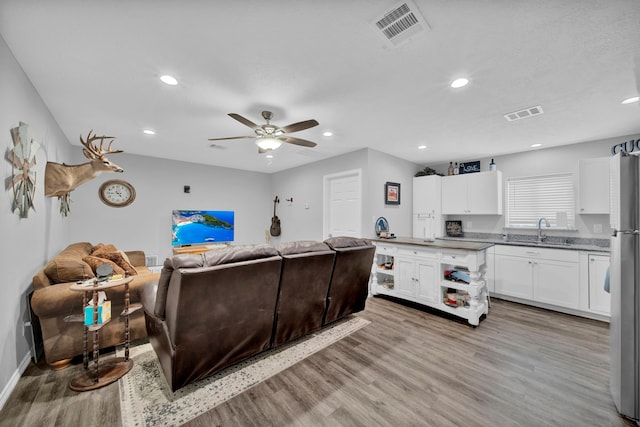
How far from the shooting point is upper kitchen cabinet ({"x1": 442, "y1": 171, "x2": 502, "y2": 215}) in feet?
14.6

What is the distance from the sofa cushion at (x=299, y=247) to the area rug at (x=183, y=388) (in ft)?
3.32

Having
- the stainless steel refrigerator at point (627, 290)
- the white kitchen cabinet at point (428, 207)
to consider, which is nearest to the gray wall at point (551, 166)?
the white kitchen cabinet at point (428, 207)

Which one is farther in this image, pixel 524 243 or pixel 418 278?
pixel 524 243

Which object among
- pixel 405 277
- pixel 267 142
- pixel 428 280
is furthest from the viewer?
pixel 405 277

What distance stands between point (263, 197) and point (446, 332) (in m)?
5.32

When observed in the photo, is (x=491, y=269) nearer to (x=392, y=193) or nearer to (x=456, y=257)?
(x=456, y=257)

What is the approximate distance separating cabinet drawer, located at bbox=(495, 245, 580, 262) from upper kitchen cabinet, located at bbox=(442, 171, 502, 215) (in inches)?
31.0

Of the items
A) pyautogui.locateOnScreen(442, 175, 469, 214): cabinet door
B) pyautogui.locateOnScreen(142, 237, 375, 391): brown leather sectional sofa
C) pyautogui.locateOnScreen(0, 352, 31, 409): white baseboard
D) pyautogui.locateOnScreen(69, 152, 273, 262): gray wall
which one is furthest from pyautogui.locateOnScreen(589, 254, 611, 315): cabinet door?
pyautogui.locateOnScreen(69, 152, 273, 262): gray wall

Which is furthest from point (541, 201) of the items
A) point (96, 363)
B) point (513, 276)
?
point (96, 363)

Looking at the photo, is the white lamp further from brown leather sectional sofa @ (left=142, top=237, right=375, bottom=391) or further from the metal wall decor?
the metal wall decor

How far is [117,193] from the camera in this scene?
185 inches

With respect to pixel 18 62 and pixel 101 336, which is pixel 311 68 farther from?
pixel 101 336

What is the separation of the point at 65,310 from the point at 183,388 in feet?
4.06

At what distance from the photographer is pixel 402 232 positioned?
504 cm
